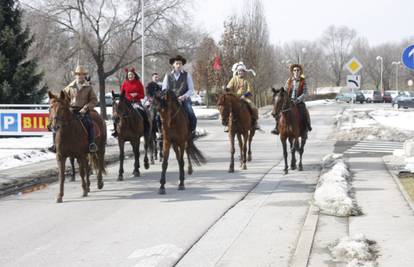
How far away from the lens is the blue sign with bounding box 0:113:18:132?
23.0m

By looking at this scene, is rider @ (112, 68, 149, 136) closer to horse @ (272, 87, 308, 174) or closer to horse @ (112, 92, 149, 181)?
horse @ (112, 92, 149, 181)

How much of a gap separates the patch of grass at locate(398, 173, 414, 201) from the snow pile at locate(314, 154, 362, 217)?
3.38 ft

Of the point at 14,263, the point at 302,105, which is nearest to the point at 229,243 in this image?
the point at 14,263

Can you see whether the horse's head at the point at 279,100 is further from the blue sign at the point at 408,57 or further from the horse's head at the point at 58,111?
the horse's head at the point at 58,111

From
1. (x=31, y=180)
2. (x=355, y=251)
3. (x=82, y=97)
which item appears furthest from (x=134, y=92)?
(x=355, y=251)

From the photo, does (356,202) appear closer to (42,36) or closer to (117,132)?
(117,132)

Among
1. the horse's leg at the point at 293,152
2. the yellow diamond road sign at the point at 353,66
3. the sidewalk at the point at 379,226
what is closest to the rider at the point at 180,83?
the horse's leg at the point at 293,152

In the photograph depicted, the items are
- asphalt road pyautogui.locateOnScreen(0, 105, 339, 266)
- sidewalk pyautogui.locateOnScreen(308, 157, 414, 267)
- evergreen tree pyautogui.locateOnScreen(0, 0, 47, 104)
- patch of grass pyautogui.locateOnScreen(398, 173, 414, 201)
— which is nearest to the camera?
sidewalk pyautogui.locateOnScreen(308, 157, 414, 267)

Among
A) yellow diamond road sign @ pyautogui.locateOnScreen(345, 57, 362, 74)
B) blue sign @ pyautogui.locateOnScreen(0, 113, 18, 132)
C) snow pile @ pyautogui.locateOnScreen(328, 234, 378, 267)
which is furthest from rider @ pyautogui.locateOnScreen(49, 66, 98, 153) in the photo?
yellow diamond road sign @ pyautogui.locateOnScreen(345, 57, 362, 74)

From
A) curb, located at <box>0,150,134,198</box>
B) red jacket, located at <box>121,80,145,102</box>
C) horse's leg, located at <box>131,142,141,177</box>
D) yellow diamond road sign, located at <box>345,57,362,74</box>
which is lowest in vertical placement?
curb, located at <box>0,150,134,198</box>

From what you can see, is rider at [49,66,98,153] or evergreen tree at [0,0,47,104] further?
evergreen tree at [0,0,47,104]

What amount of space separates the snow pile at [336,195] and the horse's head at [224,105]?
3213 mm

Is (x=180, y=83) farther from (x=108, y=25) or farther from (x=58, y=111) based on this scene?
(x=108, y=25)

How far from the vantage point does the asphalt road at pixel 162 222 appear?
7.39 metres
